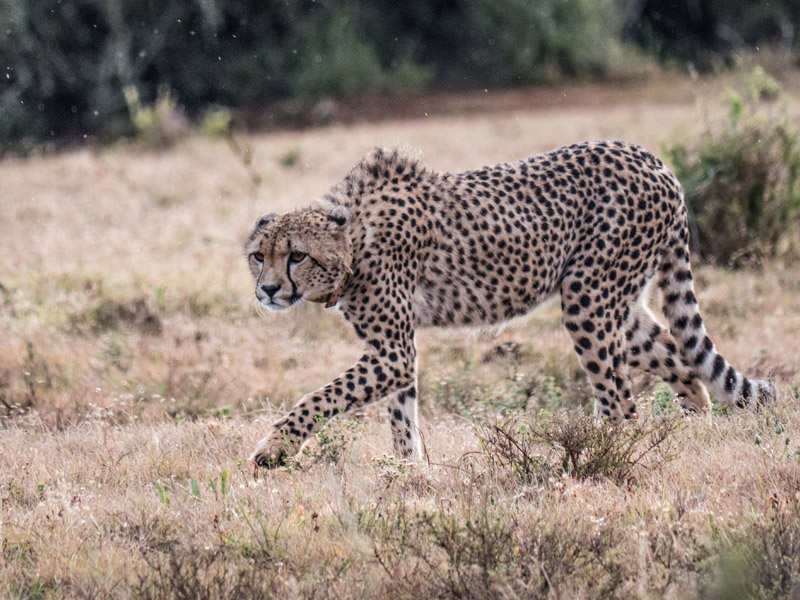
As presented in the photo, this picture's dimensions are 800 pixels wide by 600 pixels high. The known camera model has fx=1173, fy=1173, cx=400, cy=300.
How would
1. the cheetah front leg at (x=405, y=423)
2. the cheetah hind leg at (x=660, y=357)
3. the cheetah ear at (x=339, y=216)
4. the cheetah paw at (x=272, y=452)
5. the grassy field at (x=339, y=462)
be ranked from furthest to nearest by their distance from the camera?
the cheetah hind leg at (x=660, y=357), the cheetah front leg at (x=405, y=423), the cheetah ear at (x=339, y=216), the cheetah paw at (x=272, y=452), the grassy field at (x=339, y=462)

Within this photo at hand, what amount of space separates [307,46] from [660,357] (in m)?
17.4

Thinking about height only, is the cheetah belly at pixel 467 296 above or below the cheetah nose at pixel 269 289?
below

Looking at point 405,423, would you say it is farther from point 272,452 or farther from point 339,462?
point 272,452

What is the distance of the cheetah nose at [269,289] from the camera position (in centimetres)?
416

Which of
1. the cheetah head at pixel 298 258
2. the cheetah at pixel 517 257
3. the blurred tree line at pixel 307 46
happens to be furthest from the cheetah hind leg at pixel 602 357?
the blurred tree line at pixel 307 46

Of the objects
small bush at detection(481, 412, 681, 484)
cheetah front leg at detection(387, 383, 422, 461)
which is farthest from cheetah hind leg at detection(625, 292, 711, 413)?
cheetah front leg at detection(387, 383, 422, 461)

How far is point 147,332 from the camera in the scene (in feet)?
22.4

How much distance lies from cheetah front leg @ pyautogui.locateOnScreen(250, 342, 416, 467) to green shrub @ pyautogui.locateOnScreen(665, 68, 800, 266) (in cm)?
404

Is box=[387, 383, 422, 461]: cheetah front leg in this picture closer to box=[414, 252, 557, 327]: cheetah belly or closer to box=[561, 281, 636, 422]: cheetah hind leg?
box=[414, 252, 557, 327]: cheetah belly

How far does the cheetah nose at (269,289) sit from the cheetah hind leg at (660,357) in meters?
1.68

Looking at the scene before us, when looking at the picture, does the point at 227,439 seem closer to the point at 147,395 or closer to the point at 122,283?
the point at 147,395

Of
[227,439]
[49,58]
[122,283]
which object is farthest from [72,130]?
[227,439]

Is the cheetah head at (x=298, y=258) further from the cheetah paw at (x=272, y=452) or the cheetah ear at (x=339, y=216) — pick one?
the cheetah paw at (x=272, y=452)

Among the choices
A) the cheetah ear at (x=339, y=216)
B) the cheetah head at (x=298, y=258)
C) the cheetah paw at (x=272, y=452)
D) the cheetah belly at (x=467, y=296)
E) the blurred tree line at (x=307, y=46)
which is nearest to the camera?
the cheetah paw at (x=272, y=452)
